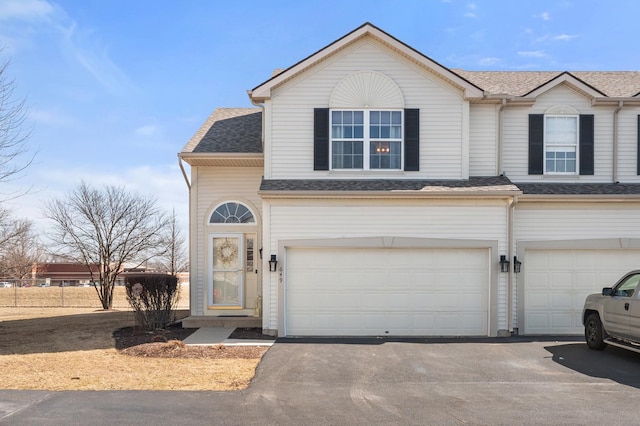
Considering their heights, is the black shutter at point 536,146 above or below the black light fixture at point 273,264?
above

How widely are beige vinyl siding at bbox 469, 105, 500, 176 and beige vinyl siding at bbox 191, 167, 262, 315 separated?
6.24 m

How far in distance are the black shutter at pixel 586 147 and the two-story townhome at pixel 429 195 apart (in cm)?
3

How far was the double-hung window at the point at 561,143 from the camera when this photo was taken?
14031 millimetres

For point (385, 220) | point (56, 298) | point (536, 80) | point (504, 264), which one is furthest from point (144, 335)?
point (56, 298)

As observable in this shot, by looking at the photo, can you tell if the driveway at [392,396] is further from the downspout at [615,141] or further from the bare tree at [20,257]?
the bare tree at [20,257]

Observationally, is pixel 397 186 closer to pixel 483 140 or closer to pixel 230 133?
pixel 483 140

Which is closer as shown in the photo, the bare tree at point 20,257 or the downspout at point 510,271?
the downspout at point 510,271

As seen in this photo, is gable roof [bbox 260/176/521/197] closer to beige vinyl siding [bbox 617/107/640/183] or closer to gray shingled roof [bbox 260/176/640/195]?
gray shingled roof [bbox 260/176/640/195]

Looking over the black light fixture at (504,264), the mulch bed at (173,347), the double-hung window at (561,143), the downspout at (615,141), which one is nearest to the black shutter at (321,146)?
the mulch bed at (173,347)

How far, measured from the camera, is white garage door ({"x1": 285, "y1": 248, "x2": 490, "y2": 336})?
12500 mm

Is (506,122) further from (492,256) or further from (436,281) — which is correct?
(436,281)

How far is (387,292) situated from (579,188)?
5.86 metres

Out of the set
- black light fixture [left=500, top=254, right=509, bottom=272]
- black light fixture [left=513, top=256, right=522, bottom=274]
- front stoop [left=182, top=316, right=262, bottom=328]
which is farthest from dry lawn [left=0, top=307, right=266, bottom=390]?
black light fixture [left=513, top=256, right=522, bottom=274]

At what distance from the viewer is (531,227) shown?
12.9m
